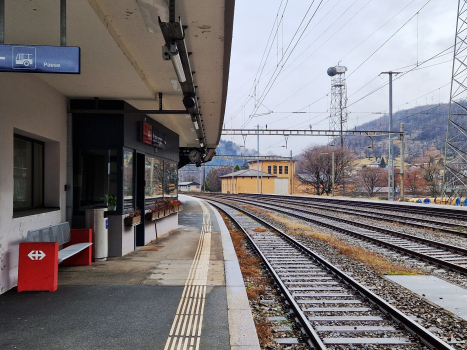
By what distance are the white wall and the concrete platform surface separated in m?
6.31

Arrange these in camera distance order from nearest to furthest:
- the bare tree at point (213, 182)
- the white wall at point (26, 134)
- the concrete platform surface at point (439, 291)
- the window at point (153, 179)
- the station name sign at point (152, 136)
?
the concrete platform surface at point (439, 291)
the white wall at point (26, 134)
the station name sign at point (152, 136)
the window at point (153, 179)
the bare tree at point (213, 182)

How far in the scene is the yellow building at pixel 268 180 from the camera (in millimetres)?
60875

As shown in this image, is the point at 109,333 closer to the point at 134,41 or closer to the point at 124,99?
the point at 134,41

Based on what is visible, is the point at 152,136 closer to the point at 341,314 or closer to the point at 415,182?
the point at 341,314

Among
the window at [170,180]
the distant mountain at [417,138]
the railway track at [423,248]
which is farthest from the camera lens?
the distant mountain at [417,138]

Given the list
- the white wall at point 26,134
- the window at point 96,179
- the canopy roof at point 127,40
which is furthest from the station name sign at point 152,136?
the white wall at point 26,134

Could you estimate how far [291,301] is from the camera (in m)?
5.18

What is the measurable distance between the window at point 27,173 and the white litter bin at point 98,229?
3.09 ft

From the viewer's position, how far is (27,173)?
6.80 meters

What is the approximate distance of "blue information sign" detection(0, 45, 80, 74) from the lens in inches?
145

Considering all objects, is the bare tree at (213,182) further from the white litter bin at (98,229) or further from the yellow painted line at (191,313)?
the yellow painted line at (191,313)

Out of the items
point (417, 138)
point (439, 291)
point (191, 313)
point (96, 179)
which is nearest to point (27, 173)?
point (96, 179)

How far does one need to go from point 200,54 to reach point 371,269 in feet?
17.4

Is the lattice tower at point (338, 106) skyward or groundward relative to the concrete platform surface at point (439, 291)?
skyward
